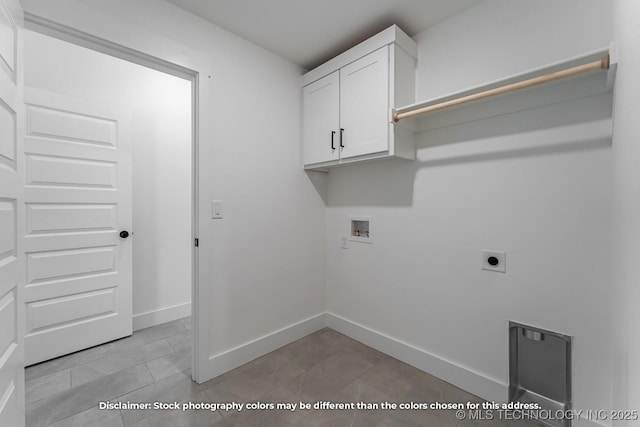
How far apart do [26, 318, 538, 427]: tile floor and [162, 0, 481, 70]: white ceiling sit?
2.40 metres

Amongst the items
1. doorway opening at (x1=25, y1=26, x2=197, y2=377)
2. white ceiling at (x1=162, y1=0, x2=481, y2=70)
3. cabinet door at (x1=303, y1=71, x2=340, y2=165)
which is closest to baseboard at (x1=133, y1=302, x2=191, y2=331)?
doorway opening at (x1=25, y1=26, x2=197, y2=377)

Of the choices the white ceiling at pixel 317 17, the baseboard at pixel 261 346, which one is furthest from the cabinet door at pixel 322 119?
the baseboard at pixel 261 346

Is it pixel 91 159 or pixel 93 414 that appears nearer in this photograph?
pixel 93 414

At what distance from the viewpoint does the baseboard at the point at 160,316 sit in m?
2.58

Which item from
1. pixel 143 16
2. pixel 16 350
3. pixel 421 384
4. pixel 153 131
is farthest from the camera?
pixel 153 131

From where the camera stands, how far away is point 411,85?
6.26 feet

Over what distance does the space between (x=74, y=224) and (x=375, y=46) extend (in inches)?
104

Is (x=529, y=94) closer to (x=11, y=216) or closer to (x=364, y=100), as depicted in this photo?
(x=364, y=100)

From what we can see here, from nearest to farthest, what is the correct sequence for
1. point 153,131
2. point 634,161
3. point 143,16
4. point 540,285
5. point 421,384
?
point 634,161 < point 540,285 < point 143,16 < point 421,384 < point 153,131

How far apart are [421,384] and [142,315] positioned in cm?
251

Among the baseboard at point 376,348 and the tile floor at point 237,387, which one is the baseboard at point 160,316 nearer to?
the tile floor at point 237,387

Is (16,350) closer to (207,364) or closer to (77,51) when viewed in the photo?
(207,364)

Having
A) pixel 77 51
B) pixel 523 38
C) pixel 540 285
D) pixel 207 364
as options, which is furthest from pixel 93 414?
pixel 523 38

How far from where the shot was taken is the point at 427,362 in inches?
74.8
